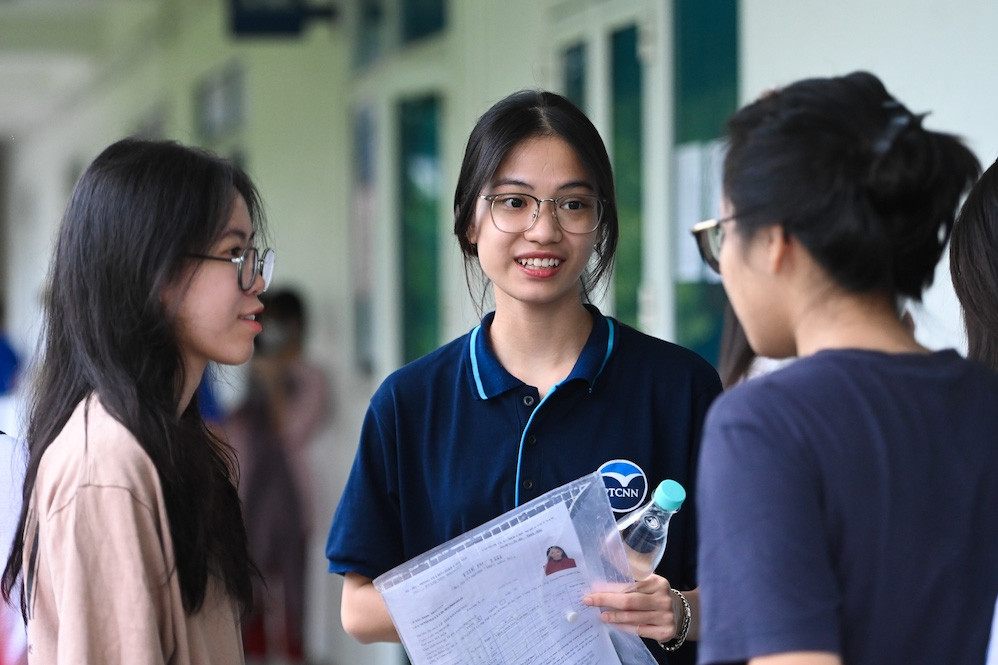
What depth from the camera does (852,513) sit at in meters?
1.07

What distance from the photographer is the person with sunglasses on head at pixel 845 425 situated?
1059 millimetres

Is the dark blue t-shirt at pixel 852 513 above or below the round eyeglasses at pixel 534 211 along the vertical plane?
below

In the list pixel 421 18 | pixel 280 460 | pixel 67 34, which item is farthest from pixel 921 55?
pixel 67 34

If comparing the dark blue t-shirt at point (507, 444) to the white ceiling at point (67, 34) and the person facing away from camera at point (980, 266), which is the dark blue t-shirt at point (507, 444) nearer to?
the person facing away from camera at point (980, 266)

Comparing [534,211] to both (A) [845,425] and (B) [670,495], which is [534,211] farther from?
(A) [845,425]

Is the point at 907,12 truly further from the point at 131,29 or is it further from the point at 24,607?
the point at 131,29

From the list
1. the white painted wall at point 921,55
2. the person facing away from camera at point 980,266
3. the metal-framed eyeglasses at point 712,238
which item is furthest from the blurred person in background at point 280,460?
the metal-framed eyeglasses at point 712,238

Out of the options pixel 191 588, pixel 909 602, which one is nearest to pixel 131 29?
pixel 191 588

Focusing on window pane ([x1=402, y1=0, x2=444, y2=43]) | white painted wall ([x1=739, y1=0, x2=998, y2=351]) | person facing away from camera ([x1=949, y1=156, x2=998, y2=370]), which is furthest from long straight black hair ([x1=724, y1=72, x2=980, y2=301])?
window pane ([x1=402, y1=0, x2=444, y2=43])

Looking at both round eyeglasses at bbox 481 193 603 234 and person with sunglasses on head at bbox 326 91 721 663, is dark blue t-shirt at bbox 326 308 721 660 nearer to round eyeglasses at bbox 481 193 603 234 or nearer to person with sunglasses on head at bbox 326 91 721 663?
person with sunglasses on head at bbox 326 91 721 663

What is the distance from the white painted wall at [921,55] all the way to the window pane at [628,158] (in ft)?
2.53

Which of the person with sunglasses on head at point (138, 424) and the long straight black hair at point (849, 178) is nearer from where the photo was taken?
the long straight black hair at point (849, 178)

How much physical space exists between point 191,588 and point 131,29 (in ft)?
29.5

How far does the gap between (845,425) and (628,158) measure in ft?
8.88
